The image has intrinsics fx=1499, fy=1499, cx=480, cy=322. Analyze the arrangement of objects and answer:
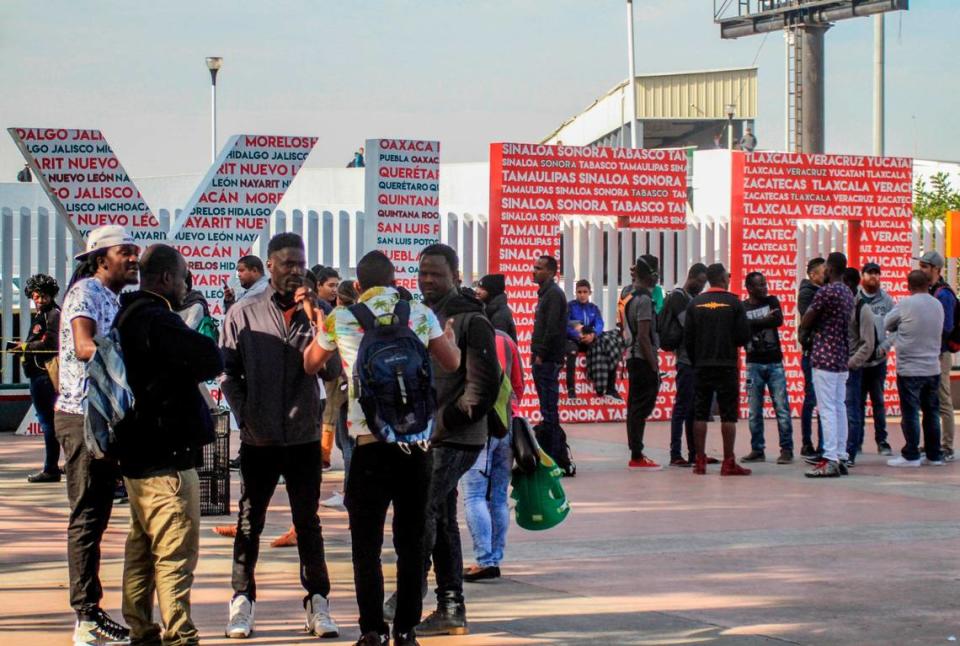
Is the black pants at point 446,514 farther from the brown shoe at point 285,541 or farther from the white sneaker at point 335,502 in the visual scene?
the white sneaker at point 335,502

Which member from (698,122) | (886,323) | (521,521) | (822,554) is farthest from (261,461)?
(698,122)

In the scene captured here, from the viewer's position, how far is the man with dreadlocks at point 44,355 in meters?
12.8

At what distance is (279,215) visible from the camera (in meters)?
18.5

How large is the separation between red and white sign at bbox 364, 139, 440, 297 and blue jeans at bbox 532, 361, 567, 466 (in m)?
3.36

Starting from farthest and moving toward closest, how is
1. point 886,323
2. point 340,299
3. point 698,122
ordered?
point 698,122 < point 886,323 < point 340,299

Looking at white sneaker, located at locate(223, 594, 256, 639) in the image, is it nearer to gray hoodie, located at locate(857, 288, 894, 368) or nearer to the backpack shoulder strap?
the backpack shoulder strap

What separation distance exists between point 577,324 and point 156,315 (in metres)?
13.8

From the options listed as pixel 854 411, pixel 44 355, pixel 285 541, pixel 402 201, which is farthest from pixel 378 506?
pixel 402 201

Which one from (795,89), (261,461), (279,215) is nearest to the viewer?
(261,461)

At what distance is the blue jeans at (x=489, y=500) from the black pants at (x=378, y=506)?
1802 mm

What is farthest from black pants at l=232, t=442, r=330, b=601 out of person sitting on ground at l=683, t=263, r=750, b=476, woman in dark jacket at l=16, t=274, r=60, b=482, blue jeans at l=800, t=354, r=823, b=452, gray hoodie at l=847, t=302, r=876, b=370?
gray hoodie at l=847, t=302, r=876, b=370

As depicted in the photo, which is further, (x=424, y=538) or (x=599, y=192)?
(x=599, y=192)

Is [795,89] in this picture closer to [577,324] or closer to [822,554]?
[577,324]

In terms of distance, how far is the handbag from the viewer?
8.47m
